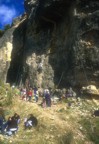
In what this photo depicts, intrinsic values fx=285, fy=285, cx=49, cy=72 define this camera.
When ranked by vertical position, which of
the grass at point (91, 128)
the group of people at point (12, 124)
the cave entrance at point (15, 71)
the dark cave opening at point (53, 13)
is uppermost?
the dark cave opening at point (53, 13)

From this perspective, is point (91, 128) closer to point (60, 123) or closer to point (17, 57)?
point (60, 123)

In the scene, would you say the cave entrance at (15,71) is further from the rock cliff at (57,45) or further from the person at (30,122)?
the person at (30,122)

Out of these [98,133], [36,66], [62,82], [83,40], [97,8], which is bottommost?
[98,133]

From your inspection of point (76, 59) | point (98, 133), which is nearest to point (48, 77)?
point (76, 59)

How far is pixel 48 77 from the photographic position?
2397 centimetres

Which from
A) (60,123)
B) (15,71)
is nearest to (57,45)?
(15,71)

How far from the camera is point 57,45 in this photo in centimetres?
2458

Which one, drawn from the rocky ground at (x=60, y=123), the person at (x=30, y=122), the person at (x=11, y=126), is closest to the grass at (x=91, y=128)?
the rocky ground at (x=60, y=123)

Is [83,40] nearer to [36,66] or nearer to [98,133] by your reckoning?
[36,66]

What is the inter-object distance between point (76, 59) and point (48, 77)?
3221 mm

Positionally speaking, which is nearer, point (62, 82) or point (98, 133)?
point (98, 133)

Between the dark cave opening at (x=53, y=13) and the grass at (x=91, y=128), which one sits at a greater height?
the dark cave opening at (x=53, y=13)

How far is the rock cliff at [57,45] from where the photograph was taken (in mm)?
21859

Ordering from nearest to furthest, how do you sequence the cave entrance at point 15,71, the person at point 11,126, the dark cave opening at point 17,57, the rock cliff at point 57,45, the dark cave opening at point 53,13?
1. the person at point 11,126
2. the rock cliff at point 57,45
3. the dark cave opening at point 53,13
4. the cave entrance at point 15,71
5. the dark cave opening at point 17,57
